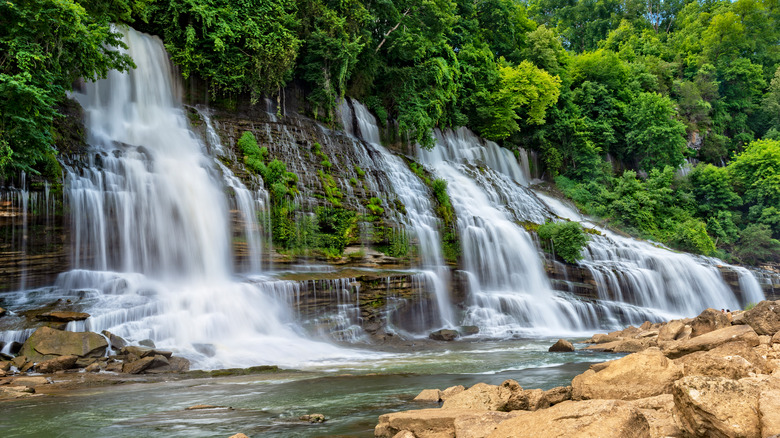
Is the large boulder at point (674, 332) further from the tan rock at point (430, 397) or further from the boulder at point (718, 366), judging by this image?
the tan rock at point (430, 397)

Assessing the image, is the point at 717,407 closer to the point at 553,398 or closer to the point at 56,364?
the point at 553,398

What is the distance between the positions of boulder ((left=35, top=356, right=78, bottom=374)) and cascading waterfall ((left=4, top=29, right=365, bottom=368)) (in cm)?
168

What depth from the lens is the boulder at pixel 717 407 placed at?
2.85m

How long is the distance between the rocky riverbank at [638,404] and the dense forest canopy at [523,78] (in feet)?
37.9

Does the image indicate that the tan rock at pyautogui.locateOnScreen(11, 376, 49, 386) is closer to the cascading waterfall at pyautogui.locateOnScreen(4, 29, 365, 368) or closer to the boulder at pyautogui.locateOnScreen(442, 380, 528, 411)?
the cascading waterfall at pyautogui.locateOnScreen(4, 29, 365, 368)

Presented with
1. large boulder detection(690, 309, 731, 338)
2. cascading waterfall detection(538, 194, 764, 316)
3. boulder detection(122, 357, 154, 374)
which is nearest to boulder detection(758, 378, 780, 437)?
large boulder detection(690, 309, 731, 338)

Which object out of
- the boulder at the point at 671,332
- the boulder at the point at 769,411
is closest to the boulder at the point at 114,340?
the boulder at the point at 769,411

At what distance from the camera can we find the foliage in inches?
817

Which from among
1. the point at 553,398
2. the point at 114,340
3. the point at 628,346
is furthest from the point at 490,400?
the point at 114,340

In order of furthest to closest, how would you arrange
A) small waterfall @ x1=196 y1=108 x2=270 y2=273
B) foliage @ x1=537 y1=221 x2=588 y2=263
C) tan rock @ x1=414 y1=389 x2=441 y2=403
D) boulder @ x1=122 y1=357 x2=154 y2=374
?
foliage @ x1=537 y1=221 x2=588 y2=263 → small waterfall @ x1=196 y1=108 x2=270 y2=273 → boulder @ x1=122 y1=357 x2=154 y2=374 → tan rock @ x1=414 y1=389 x2=441 y2=403

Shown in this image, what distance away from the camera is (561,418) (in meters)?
3.39

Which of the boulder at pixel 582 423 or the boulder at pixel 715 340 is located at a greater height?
the boulder at pixel 582 423

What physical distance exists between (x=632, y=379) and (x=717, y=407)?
1905 millimetres

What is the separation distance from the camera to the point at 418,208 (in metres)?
20.1
